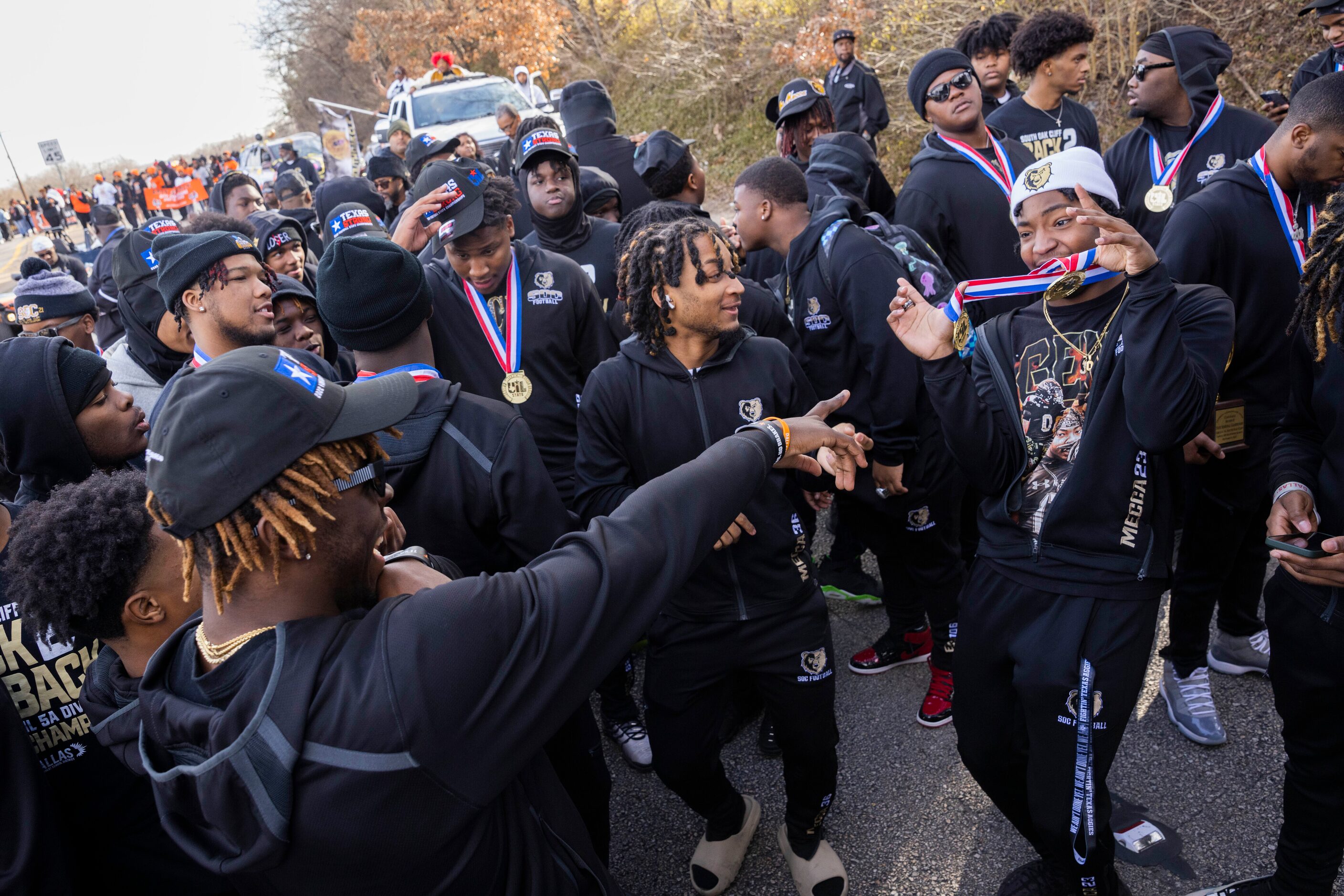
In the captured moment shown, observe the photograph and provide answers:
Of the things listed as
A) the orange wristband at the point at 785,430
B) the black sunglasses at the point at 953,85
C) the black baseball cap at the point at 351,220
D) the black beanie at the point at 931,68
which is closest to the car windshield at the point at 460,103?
the black baseball cap at the point at 351,220

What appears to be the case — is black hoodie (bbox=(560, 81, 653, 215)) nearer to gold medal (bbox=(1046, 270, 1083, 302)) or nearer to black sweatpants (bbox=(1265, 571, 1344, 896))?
gold medal (bbox=(1046, 270, 1083, 302))

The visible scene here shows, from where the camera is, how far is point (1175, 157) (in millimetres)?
4711

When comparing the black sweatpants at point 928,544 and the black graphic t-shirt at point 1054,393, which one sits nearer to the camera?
the black graphic t-shirt at point 1054,393

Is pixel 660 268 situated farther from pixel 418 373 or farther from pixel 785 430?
pixel 785 430

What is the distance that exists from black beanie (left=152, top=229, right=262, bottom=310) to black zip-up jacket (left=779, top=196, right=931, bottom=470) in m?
2.51

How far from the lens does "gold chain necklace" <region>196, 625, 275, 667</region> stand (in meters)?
1.52

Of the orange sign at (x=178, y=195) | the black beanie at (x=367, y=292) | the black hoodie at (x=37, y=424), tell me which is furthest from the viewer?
the orange sign at (x=178, y=195)

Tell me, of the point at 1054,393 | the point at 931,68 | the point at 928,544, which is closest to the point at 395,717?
the point at 1054,393

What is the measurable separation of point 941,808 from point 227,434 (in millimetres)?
3039

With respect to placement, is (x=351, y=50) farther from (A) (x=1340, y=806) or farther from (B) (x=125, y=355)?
(A) (x=1340, y=806)

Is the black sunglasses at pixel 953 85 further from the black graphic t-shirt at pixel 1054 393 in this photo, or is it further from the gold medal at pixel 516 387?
the gold medal at pixel 516 387

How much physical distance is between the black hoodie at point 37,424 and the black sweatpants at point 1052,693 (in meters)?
3.17

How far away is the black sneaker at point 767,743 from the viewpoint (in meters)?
3.85

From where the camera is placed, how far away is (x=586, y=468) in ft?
10.1
